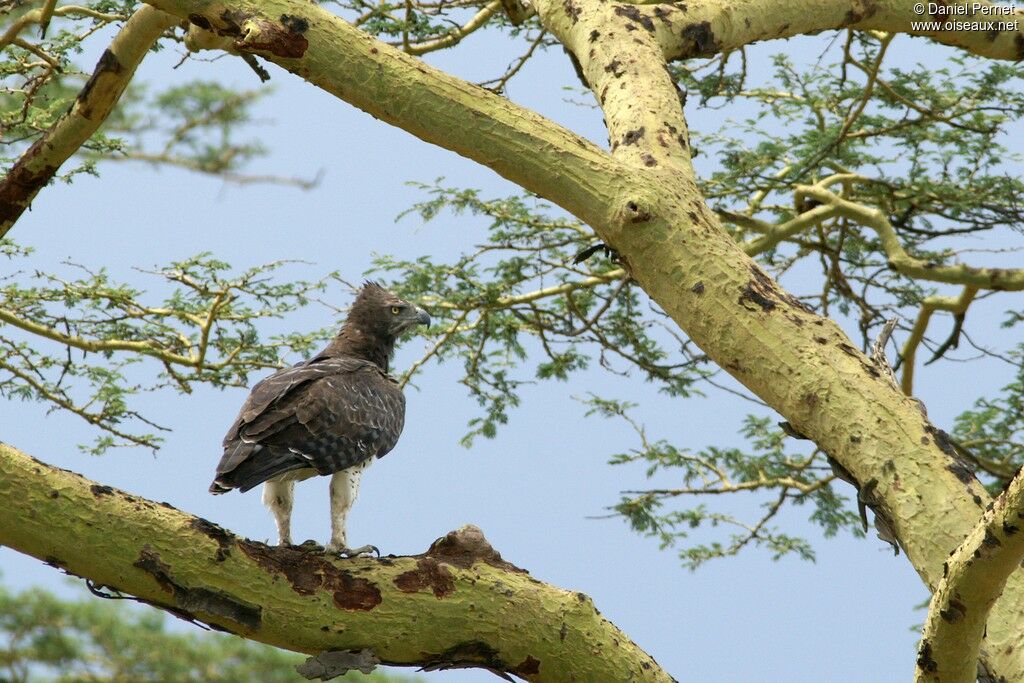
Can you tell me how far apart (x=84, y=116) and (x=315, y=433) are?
1.93m

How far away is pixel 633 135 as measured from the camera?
209 inches

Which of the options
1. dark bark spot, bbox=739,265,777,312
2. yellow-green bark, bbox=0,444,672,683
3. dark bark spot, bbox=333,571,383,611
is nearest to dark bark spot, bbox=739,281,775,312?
dark bark spot, bbox=739,265,777,312

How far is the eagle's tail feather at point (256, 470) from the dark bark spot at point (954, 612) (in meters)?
2.29

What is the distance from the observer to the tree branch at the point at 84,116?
224 inches

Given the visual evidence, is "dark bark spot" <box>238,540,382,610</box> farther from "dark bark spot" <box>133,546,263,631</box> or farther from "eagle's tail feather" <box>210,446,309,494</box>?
"eagle's tail feather" <box>210,446,309,494</box>

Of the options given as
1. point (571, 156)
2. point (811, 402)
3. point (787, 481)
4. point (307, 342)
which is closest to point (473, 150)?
point (571, 156)

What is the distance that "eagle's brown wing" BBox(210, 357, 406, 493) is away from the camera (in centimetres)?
464

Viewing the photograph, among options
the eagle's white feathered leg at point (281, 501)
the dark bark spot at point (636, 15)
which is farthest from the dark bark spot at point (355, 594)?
the dark bark spot at point (636, 15)

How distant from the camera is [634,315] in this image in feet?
28.7

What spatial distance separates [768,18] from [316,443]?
3.02 m

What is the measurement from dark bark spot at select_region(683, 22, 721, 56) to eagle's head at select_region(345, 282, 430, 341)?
1.79m

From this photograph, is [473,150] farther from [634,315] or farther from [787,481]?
[787,481]

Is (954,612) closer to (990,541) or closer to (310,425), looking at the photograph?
(990,541)

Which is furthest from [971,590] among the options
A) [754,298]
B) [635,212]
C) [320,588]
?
[320,588]
